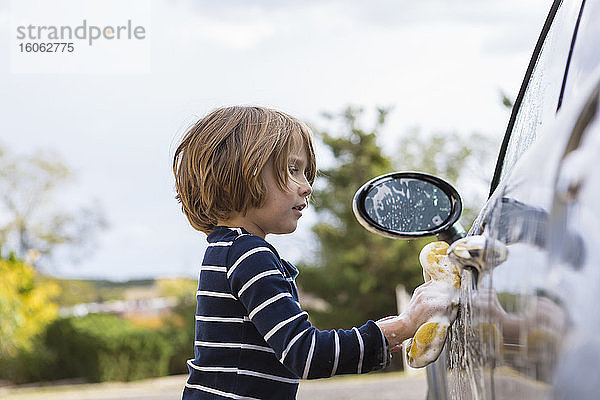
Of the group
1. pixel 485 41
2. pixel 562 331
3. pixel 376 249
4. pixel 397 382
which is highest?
pixel 485 41

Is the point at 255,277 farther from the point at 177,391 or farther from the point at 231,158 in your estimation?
the point at 177,391

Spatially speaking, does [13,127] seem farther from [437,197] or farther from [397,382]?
[437,197]

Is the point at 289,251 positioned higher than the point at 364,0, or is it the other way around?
the point at 364,0

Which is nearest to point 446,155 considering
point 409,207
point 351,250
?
point 351,250

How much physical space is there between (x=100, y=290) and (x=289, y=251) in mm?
3848

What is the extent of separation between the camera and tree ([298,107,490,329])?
13.4m

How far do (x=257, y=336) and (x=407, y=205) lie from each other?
1.44ft

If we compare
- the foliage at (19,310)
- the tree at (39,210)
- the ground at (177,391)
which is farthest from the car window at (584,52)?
the tree at (39,210)

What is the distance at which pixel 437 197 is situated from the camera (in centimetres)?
162

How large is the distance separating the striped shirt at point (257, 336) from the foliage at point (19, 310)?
1095 cm

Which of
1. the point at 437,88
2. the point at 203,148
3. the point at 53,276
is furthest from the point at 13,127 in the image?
the point at 203,148

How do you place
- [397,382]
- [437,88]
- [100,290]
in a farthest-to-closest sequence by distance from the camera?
[437,88]
[100,290]
[397,382]

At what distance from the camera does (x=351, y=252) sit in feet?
44.5

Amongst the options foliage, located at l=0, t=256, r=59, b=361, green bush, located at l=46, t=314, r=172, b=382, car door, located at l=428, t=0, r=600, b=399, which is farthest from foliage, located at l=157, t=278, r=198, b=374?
car door, located at l=428, t=0, r=600, b=399
